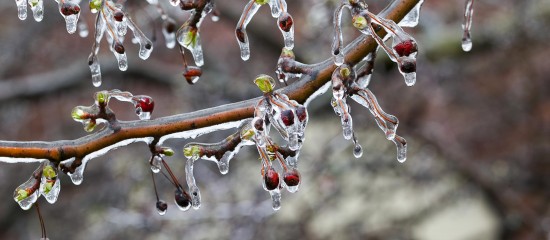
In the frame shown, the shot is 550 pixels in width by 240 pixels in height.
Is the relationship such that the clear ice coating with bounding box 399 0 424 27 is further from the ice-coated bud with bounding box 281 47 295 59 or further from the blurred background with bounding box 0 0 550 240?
the blurred background with bounding box 0 0 550 240

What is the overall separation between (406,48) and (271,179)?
13.1 inches

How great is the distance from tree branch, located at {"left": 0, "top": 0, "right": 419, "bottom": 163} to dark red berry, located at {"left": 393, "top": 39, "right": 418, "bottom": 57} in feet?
0.30

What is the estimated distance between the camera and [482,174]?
189 inches

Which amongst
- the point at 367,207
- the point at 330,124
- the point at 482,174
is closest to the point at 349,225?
the point at 367,207

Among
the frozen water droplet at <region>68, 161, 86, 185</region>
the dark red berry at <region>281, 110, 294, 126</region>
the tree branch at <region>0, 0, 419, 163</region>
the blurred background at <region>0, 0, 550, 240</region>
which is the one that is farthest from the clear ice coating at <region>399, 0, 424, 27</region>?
the blurred background at <region>0, 0, 550, 240</region>

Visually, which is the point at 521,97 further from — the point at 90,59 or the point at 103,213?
the point at 90,59

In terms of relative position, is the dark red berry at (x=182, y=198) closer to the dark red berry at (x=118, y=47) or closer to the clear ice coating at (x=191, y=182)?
the clear ice coating at (x=191, y=182)

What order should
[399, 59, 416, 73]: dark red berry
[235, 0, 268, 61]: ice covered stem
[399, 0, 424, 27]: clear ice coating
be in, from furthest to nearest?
[399, 0, 424, 27]: clear ice coating
[235, 0, 268, 61]: ice covered stem
[399, 59, 416, 73]: dark red berry

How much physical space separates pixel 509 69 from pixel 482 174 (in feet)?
7.82

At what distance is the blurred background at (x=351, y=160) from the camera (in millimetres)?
4422

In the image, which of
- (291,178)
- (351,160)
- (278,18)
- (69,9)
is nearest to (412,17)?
(278,18)

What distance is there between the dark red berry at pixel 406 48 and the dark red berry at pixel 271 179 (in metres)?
0.31

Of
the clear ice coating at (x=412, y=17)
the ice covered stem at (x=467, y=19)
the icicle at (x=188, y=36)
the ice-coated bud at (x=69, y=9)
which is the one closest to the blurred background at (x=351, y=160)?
the ice covered stem at (x=467, y=19)

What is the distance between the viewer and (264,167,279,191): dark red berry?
1236mm
